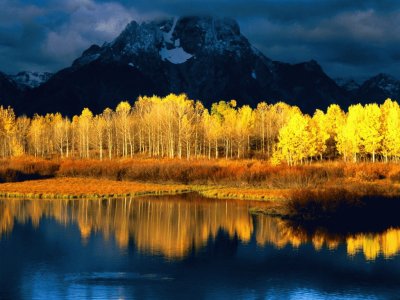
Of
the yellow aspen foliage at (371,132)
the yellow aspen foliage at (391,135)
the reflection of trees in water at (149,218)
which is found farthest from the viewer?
the yellow aspen foliage at (371,132)

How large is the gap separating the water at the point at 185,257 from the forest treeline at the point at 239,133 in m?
50.1

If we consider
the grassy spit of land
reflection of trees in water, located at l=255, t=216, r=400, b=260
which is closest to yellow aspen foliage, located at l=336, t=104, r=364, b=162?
the grassy spit of land

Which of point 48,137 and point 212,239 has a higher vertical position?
point 48,137

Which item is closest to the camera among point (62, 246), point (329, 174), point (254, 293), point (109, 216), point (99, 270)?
point (254, 293)

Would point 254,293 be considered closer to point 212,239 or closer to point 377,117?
point 212,239

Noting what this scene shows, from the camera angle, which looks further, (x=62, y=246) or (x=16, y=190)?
(x=16, y=190)

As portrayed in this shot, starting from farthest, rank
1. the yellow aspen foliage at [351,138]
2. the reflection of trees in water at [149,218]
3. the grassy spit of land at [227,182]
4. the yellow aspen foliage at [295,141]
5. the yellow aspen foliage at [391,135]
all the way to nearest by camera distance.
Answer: the yellow aspen foliage at [351,138] < the yellow aspen foliage at [391,135] < the yellow aspen foliage at [295,141] < the grassy spit of land at [227,182] < the reflection of trees in water at [149,218]

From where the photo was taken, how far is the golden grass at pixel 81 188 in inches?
2240

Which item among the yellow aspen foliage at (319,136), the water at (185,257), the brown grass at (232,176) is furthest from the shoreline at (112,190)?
the yellow aspen foliage at (319,136)

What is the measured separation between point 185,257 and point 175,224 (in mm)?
10738

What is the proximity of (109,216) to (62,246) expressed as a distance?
11.4 m

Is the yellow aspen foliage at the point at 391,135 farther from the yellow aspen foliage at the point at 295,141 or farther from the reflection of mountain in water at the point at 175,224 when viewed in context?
the reflection of mountain in water at the point at 175,224

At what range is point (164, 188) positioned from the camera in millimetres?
63344

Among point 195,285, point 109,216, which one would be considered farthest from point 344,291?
point 109,216
